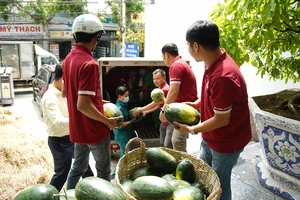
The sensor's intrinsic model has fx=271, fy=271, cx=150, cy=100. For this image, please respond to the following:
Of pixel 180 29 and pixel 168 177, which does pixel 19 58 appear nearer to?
pixel 180 29

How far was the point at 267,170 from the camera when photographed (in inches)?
137

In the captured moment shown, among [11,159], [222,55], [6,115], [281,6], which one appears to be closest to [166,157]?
[222,55]

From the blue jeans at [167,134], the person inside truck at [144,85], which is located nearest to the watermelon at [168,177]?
the blue jeans at [167,134]

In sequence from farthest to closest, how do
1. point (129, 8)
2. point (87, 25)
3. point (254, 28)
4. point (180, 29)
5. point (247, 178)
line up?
point (129, 8) → point (180, 29) → point (247, 178) → point (87, 25) → point (254, 28)

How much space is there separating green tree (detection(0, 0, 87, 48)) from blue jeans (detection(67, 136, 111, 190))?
1835cm

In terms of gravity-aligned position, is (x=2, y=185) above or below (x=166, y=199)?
below

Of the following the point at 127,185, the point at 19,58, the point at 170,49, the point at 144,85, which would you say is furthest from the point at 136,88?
the point at 19,58

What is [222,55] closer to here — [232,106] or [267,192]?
[232,106]

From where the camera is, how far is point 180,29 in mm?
9555

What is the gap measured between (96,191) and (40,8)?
21.2m

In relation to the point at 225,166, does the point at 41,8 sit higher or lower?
higher

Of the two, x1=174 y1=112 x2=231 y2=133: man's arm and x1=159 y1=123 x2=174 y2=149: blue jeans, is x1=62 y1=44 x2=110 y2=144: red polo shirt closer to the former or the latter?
x1=174 y1=112 x2=231 y2=133: man's arm

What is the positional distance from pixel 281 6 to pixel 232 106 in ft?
2.86

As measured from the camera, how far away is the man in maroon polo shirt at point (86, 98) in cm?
280
